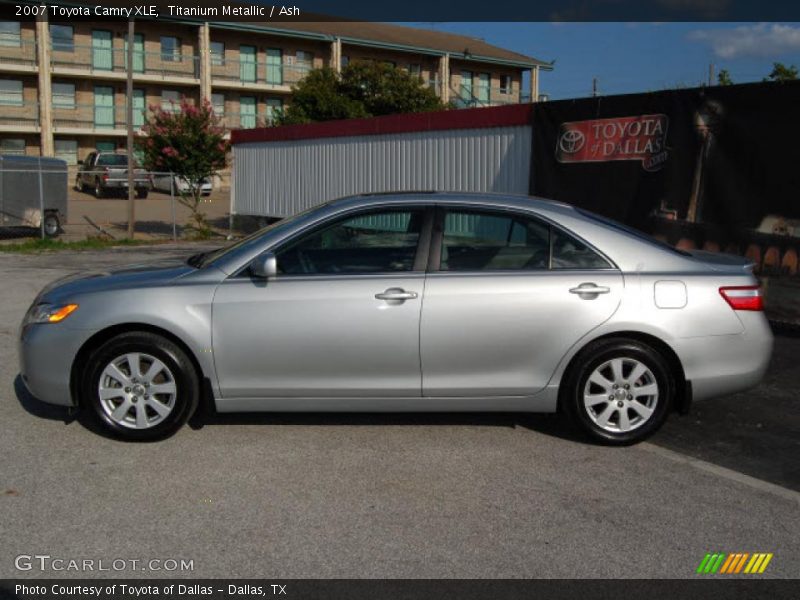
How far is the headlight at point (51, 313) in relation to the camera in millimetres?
5277

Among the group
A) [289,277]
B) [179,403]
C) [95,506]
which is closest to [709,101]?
[289,277]

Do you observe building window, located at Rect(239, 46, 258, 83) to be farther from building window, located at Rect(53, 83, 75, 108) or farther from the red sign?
the red sign

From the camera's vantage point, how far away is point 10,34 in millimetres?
42656

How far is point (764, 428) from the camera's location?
5965mm

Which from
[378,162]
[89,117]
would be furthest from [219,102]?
[378,162]

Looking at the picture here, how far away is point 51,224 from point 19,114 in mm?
25375

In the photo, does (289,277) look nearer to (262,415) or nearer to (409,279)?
(409,279)

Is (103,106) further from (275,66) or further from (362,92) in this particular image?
(362,92)

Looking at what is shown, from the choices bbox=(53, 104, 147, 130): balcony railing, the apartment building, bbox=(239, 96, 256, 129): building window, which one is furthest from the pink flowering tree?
bbox=(239, 96, 256, 129): building window

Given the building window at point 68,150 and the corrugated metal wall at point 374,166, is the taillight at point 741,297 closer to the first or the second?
the corrugated metal wall at point 374,166

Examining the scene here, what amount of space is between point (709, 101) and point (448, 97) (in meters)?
45.1

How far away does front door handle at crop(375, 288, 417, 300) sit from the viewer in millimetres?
5227

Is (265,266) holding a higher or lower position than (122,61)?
lower

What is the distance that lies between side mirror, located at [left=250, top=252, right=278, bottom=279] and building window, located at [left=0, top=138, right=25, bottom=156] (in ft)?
143
